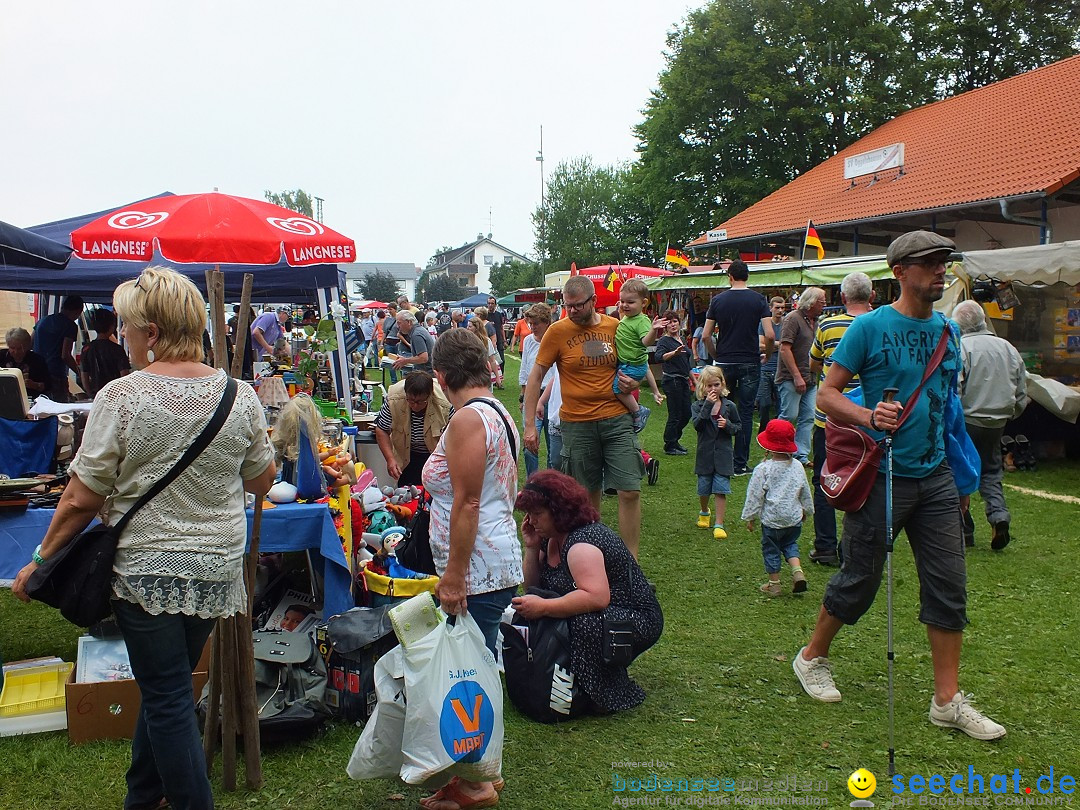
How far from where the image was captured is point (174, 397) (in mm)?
2426

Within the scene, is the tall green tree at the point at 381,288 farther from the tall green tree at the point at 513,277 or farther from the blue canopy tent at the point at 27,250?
the blue canopy tent at the point at 27,250

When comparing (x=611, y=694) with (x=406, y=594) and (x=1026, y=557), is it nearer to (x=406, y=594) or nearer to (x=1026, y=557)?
(x=406, y=594)

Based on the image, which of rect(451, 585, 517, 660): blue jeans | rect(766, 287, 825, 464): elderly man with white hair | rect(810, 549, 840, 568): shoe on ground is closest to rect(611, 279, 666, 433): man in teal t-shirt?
rect(810, 549, 840, 568): shoe on ground

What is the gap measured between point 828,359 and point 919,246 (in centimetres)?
195

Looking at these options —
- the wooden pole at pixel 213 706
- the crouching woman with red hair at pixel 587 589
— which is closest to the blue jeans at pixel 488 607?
the crouching woman with red hair at pixel 587 589

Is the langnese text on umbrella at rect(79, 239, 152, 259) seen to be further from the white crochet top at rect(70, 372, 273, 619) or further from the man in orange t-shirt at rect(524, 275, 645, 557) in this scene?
the white crochet top at rect(70, 372, 273, 619)

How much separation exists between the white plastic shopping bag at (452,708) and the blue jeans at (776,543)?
282cm

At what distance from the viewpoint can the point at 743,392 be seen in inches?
349

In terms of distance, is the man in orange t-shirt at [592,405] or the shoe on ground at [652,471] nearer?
the man in orange t-shirt at [592,405]

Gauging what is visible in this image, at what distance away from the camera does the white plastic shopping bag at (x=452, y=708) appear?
2.75 m

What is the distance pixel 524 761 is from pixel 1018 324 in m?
9.35

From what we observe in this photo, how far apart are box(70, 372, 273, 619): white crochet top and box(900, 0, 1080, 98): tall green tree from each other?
102 feet

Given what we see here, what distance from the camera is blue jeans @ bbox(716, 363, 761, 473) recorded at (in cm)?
865

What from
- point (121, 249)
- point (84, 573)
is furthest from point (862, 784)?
point (121, 249)
